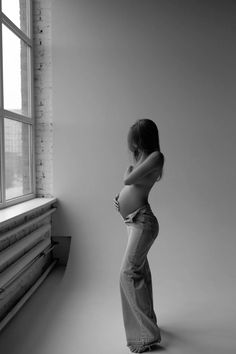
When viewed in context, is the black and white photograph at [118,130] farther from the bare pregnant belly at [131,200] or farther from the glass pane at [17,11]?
the bare pregnant belly at [131,200]

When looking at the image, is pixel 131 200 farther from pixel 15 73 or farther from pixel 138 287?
pixel 15 73

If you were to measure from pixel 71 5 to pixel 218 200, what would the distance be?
8.69 ft

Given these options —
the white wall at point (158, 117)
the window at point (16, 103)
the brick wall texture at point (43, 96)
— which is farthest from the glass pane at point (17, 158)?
the white wall at point (158, 117)

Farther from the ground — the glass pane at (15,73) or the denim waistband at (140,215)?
the glass pane at (15,73)

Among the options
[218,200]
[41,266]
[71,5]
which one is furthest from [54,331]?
[71,5]

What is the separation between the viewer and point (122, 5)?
3.67 m

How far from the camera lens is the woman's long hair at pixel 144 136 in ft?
7.55

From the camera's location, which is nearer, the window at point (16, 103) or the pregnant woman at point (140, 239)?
the pregnant woman at point (140, 239)

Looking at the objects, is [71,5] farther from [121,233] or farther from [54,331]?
[54,331]

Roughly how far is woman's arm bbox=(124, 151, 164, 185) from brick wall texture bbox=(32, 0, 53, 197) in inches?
69.7

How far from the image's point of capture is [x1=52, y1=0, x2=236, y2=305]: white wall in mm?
3631

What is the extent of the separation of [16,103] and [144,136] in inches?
65.0

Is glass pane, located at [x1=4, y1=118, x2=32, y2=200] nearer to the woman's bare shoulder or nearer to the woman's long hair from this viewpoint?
the woman's long hair

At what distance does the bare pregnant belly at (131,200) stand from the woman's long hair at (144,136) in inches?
10.9
